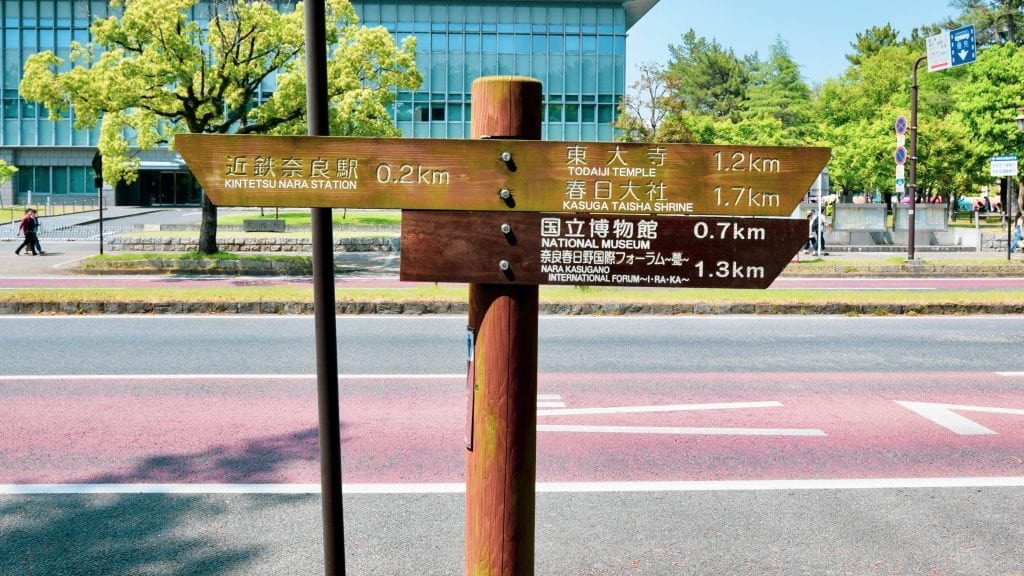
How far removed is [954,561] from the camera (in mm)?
5391

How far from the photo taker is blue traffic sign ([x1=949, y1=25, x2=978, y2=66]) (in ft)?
80.1

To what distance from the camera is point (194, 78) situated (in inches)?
997

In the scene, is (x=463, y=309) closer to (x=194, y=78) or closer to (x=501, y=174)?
(x=501, y=174)

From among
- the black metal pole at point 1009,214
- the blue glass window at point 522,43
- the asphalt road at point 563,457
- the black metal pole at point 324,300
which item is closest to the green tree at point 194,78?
the asphalt road at point 563,457

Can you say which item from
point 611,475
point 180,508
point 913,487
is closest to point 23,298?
point 180,508

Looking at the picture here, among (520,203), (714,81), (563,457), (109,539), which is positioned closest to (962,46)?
(563,457)

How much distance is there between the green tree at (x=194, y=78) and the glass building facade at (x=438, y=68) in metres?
34.4

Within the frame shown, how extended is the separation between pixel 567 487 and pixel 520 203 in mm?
3634

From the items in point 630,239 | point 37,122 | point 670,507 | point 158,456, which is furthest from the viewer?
point 37,122

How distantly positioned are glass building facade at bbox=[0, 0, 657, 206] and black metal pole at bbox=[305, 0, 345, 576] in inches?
2294

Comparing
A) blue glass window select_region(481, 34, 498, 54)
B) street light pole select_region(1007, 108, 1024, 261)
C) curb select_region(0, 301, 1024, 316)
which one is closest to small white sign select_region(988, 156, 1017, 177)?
street light pole select_region(1007, 108, 1024, 261)

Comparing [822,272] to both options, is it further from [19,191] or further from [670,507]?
[19,191]

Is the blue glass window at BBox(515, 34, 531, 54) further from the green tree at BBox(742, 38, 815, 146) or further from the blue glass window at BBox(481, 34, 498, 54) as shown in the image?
the green tree at BBox(742, 38, 815, 146)

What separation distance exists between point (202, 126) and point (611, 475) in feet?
68.3
